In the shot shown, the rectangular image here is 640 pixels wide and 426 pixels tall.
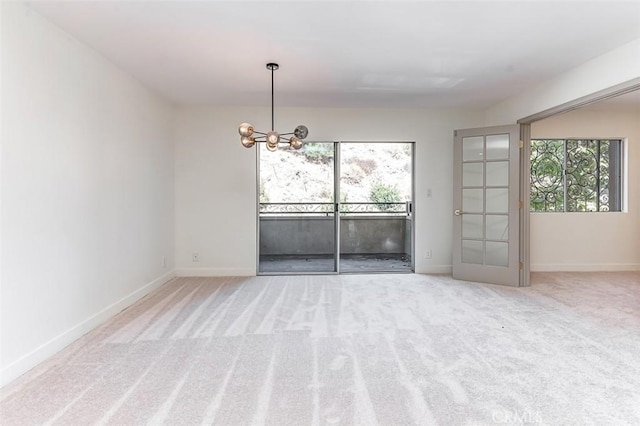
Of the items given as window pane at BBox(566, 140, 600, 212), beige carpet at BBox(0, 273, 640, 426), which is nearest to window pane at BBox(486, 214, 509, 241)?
beige carpet at BBox(0, 273, 640, 426)

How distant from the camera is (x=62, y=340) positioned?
2709 mm

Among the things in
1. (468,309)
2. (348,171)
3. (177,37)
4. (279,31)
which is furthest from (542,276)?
(177,37)

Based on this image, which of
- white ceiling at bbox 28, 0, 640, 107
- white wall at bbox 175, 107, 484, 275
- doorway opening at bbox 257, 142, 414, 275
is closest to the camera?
white ceiling at bbox 28, 0, 640, 107

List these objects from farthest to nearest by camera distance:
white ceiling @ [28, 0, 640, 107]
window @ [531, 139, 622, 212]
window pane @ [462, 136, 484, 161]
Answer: window @ [531, 139, 622, 212]
window pane @ [462, 136, 484, 161]
white ceiling @ [28, 0, 640, 107]

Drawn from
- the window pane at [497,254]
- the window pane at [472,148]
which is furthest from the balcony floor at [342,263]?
the window pane at [472,148]

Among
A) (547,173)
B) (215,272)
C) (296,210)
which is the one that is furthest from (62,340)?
(547,173)

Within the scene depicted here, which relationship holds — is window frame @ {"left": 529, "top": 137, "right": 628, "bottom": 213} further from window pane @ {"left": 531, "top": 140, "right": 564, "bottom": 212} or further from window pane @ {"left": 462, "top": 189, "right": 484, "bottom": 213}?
window pane @ {"left": 462, "top": 189, "right": 484, "bottom": 213}

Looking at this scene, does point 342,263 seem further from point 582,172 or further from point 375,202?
point 582,172

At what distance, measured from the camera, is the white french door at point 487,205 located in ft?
14.9

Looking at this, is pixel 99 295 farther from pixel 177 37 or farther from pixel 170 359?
pixel 177 37

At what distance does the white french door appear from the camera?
4.54m

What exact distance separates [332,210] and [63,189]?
15.1 feet

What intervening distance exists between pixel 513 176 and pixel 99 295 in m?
5.01

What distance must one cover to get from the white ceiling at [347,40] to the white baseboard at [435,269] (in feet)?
8.57
